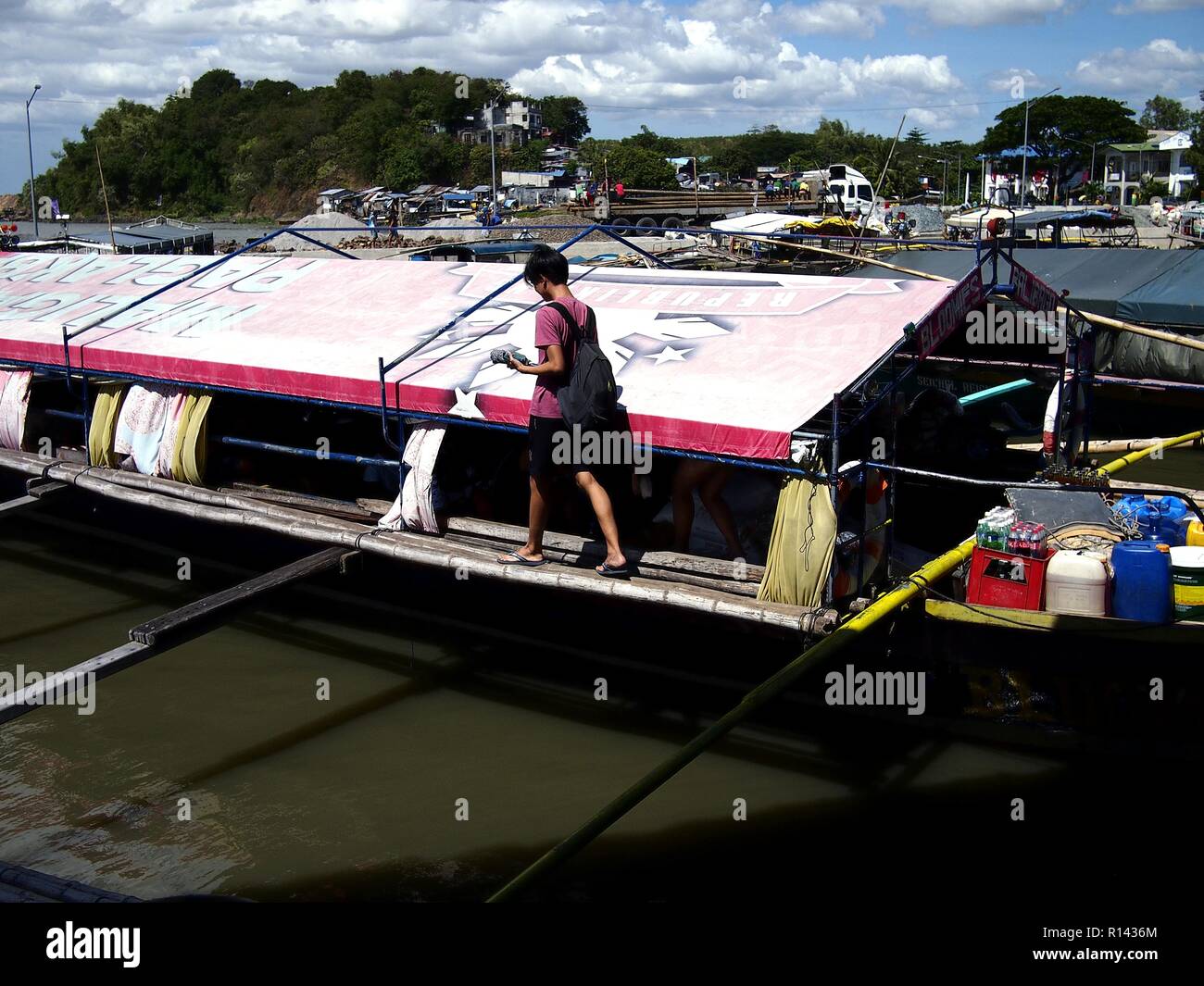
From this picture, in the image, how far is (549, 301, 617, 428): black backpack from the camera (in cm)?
604

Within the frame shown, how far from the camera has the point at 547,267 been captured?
243 inches

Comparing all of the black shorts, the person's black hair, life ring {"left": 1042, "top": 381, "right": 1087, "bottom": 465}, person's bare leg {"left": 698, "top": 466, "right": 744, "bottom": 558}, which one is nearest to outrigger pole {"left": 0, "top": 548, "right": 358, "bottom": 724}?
the black shorts

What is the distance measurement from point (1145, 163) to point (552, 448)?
93.7 meters

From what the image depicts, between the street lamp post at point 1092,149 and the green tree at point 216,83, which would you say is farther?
the green tree at point 216,83

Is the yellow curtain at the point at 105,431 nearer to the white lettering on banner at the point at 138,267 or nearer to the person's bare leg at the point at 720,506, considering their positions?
the white lettering on banner at the point at 138,267

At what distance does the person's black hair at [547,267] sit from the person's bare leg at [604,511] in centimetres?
105

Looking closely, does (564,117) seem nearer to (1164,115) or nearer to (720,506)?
(1164,115)

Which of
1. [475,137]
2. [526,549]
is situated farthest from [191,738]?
[475,137]

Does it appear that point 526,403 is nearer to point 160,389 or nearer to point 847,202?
point 160,389

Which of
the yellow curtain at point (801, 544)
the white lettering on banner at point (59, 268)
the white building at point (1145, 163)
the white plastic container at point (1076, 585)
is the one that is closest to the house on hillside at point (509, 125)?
the white building at point (1145, 163)

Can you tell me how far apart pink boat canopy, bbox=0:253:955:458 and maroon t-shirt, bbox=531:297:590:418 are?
1.21 ft

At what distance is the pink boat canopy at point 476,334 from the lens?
241 inches

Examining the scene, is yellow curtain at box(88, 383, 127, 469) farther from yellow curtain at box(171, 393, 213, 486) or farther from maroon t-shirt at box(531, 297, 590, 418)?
maroon t-shirt at box(531, 297, 590, 418)

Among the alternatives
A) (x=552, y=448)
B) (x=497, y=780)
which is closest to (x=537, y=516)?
(x=552, y=448)
